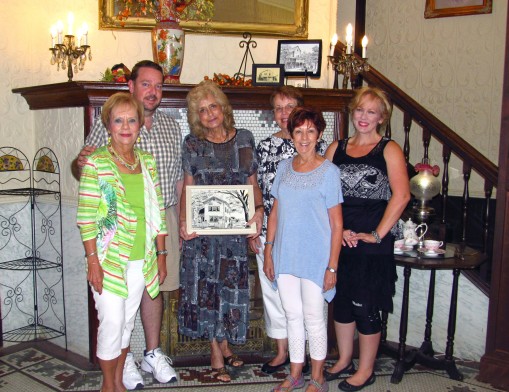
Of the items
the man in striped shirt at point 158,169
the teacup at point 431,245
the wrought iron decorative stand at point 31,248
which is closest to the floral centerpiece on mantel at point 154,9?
the man in striped shirt at point 158,169

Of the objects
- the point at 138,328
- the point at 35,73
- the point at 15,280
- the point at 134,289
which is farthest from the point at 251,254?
the point at 35,73

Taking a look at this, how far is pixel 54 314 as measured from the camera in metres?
3.64

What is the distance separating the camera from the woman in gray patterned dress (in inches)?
115

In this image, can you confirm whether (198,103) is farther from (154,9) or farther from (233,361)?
(233,361)

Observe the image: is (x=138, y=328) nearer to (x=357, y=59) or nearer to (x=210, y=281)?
(x=210, y=281)

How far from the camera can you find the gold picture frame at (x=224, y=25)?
11.7 feet

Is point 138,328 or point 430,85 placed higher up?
point 430,85

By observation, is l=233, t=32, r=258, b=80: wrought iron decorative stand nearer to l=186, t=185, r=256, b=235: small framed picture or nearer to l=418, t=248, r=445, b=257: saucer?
l=186, t=185, r=256, b=235: small framed picture

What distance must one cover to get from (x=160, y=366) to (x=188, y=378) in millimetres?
188

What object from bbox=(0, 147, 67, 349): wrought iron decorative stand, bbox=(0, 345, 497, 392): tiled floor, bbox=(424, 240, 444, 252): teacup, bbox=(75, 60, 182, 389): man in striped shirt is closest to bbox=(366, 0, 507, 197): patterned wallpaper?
bbox=(424, 240, 444, 252): teacup

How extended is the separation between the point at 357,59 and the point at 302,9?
2.01 feet

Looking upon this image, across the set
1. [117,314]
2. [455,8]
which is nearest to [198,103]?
[117,314]

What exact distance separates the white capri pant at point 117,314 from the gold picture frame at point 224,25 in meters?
1.70

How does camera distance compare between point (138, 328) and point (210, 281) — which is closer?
point (210, 281)
